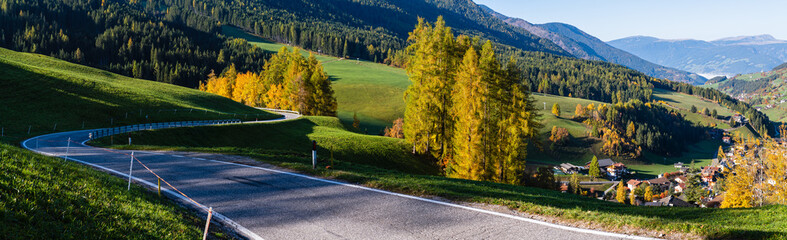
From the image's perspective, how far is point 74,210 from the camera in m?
6.53

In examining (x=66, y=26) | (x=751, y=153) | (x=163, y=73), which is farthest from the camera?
(x=66, y=26)

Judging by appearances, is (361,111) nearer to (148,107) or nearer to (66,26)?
(148,107)

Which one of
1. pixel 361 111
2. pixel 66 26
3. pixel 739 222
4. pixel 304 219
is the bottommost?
pixel 361 111

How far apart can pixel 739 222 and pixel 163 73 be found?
166578mm

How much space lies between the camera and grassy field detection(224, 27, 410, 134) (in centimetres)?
11656

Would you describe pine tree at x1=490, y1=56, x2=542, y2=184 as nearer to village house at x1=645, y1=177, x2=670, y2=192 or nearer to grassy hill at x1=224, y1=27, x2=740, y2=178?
grassy hill at x1=224, y1=27, x2=740, y2=178

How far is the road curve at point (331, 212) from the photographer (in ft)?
25.4

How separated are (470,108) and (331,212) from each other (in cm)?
2307

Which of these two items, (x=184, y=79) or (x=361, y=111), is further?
(x=184, y=79)

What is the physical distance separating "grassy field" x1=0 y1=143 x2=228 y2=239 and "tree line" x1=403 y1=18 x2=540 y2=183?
80.7ft

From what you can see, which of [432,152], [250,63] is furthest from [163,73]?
[432,152]

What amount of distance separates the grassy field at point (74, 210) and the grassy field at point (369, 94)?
311 feet

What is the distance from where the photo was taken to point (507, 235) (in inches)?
293

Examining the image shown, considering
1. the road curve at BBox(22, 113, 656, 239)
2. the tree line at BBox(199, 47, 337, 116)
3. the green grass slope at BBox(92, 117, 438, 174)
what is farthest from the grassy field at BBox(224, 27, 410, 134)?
the road curve at BBox(22, 113, 656, 239)
